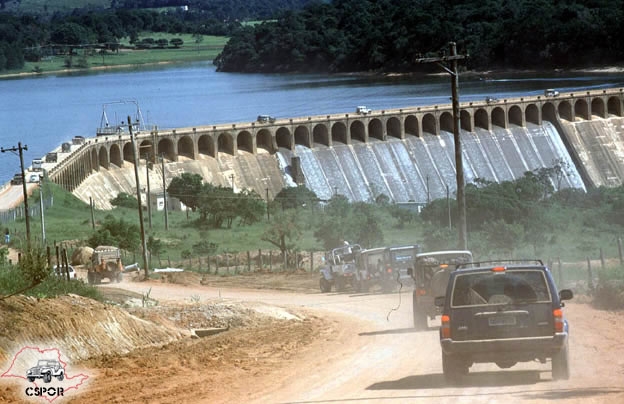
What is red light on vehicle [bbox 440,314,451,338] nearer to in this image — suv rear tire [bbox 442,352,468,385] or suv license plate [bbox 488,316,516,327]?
suv rear tire [bbox 442,352,468,385]

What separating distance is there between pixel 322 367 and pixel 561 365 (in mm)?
3709

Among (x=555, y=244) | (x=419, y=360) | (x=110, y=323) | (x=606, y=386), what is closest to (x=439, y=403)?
(x=606, y=386)

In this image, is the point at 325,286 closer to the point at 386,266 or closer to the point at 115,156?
the point at 386,266

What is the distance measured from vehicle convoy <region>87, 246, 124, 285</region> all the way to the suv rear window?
25732 millimetres

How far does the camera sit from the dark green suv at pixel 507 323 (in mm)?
14703

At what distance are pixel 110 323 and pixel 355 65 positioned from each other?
171 meters

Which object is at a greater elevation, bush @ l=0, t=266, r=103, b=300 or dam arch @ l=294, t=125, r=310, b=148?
dam arch @ l=294, t=125, r=310, b=148

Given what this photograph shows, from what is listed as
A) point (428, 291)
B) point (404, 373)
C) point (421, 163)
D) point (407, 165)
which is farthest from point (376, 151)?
point (404, 373)

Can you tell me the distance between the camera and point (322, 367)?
56.3 ft

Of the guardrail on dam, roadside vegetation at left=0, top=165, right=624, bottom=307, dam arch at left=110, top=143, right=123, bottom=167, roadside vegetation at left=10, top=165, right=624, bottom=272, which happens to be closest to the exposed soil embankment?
roadside vegetation at left=0, top=165, right=624, bottom=307

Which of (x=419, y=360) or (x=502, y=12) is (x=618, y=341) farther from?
(x=502, y=12)

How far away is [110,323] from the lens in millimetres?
19172

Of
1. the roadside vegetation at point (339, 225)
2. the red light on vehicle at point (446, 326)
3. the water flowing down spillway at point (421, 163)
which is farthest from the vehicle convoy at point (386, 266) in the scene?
the water flowing down spillway at point (421, 163)

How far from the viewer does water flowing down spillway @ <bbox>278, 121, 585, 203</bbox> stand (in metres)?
88.5
